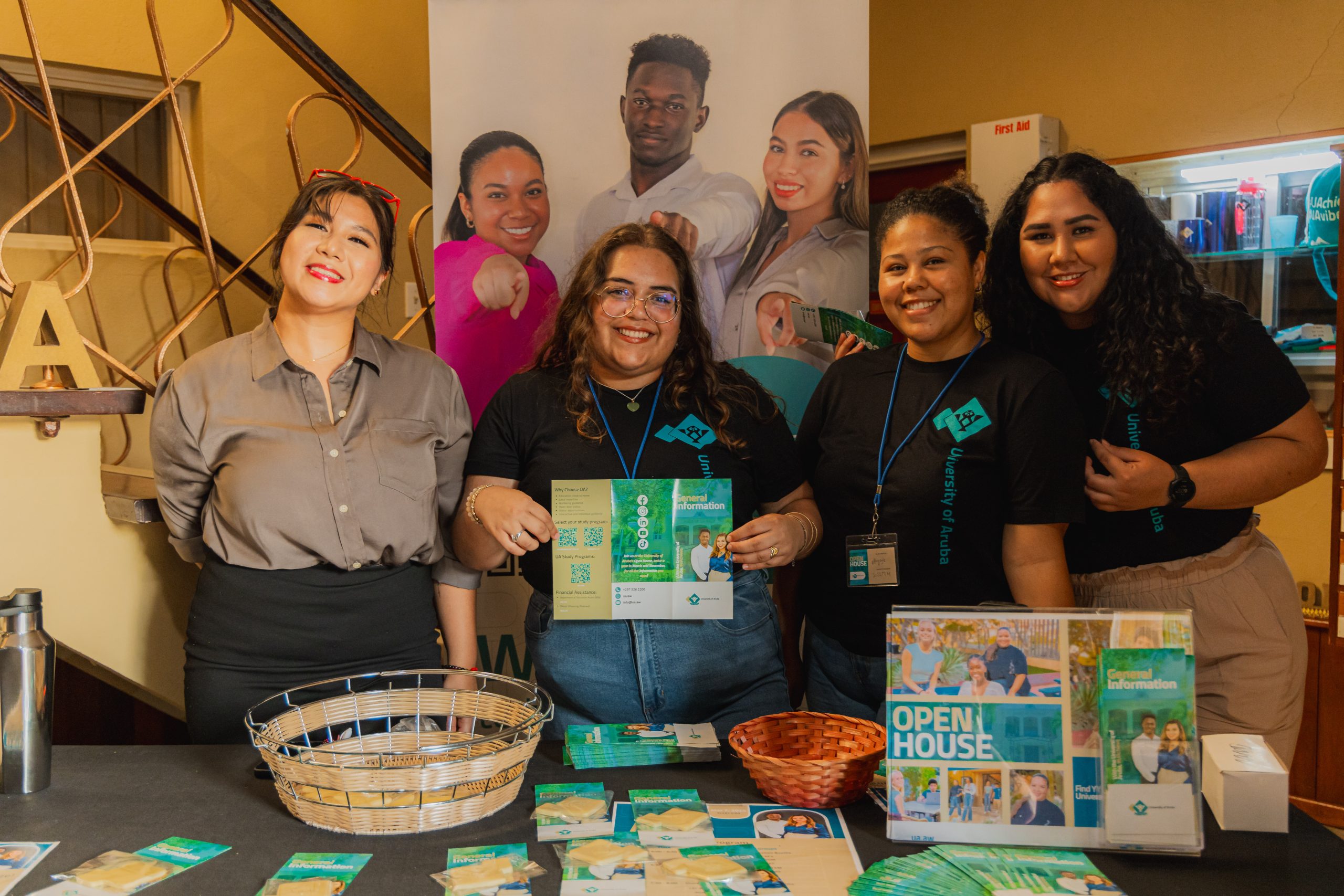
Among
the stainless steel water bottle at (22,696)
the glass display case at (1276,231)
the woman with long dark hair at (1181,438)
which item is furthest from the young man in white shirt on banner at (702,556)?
the glass display case at (1276,231)

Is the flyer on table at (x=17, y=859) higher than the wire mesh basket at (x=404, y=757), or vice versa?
the wire mesh basket at (x=404, y=757)

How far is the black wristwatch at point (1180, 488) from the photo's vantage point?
5.90ft

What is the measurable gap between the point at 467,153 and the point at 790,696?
5.49ft

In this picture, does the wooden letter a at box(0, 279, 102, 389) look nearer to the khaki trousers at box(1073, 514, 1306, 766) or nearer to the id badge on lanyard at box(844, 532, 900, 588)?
the id badge on lanyard at box(844, 532, 900, 588)

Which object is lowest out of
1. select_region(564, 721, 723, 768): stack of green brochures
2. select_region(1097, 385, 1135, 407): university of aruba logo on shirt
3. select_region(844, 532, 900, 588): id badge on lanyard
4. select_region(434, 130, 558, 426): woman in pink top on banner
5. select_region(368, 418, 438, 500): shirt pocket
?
select_region(564, 721, 723, 768): stack of green brochures

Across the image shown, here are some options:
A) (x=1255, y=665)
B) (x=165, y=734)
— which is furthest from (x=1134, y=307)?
(x=165, y=734)

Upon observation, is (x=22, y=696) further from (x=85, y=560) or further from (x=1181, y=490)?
(x=1181, y=490)

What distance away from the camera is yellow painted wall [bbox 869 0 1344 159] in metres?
3.68

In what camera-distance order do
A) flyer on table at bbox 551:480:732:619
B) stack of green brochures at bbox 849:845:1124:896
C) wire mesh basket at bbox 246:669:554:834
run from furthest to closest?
flyer on table at bbox 551:480:732:619 < wire mesh basket at bbox 246:669:554:834 < stack of green brochures at bbox 849:845:1124:896

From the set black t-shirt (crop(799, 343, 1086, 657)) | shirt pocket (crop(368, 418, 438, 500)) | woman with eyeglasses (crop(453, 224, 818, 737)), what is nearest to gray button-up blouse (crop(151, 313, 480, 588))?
shirt pocket (crop(368, 418, 438, 500))

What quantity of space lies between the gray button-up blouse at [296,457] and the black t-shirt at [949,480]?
80 centimetres

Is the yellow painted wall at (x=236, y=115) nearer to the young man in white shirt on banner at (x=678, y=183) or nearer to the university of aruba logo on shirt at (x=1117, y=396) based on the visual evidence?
the young man in white shirt on banner at (x=678, y=183)

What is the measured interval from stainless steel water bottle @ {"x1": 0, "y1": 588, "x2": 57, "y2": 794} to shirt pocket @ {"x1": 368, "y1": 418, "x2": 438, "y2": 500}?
2.00 feet

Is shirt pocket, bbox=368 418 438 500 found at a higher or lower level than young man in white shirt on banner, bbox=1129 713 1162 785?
higher
